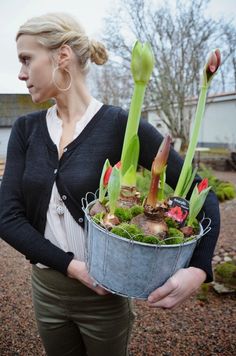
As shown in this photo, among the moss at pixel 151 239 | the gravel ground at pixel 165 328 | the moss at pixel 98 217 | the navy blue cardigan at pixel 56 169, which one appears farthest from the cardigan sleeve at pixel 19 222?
the gravel ground at pixel 165 328

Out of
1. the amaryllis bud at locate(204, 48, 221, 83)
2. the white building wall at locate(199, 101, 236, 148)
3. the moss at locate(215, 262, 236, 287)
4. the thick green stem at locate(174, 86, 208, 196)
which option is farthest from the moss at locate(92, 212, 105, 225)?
the white building wall at locate(199, 101, 236, 148)

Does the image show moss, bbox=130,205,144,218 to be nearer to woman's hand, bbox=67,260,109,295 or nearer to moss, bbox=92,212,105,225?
moss, bbox=92,212,105,225

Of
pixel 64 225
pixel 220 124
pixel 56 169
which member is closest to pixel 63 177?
pixel 56 169

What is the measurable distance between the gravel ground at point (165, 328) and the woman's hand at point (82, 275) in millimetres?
2062

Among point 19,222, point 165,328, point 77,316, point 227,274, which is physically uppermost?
point 19,222

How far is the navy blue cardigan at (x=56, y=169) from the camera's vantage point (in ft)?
4.25

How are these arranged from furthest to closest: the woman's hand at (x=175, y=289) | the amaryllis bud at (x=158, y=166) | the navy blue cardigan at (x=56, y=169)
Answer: the navy blue cardigan at (x=56, y=169), the woman's hand at (x=175, y=289), the amaryllis bud at (x=158, y=166)

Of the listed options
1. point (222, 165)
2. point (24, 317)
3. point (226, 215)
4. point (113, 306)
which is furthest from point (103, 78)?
point (113, 306)

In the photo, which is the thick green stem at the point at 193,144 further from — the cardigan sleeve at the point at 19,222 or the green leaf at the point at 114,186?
the cardigan sleeve at the point at 19,222

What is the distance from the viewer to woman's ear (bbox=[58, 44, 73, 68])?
137 centimetres

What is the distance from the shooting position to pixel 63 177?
4.42 feet

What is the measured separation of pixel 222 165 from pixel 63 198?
14.6 metres

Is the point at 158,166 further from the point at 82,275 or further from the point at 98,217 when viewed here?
the point at 82,275

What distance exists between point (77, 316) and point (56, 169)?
0.67 meters
